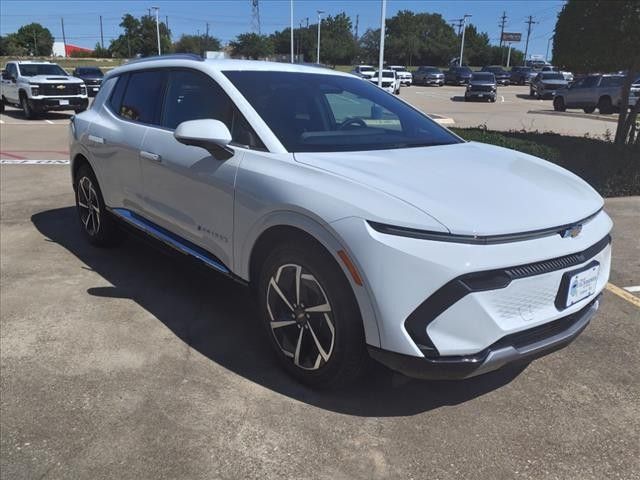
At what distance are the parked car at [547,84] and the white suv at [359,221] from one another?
36.9 m

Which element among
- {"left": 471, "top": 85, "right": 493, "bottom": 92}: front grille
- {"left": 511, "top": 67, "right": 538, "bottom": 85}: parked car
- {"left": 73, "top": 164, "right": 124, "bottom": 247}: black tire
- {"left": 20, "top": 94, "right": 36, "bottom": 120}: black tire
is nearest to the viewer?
{"left": 73, "top": 164, "right": 124, "bottom": 247}: black tire

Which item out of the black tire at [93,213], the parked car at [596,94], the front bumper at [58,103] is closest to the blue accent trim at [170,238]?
the black tire at [93,213]

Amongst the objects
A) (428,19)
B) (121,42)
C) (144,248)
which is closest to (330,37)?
(428,19)

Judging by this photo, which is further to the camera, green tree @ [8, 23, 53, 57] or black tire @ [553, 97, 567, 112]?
green tree @ [8, 23, 53, 57]

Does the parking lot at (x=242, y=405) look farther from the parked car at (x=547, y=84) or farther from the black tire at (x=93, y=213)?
the parked car at (x=547, y=84)

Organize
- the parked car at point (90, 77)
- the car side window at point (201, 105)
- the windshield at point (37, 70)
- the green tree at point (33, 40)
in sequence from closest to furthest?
the car side window at point (201, 105), the windshield at point (37, 70), the parked car at point (90, 77), the green tree at point (33, 40)

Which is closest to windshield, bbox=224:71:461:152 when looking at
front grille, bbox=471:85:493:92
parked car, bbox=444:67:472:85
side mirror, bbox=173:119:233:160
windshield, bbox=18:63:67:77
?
side mirror, bbox=173:119:233:160

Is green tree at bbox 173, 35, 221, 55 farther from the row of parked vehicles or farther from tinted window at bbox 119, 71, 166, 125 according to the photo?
tinted window at bbox 119, 71, 166, 125

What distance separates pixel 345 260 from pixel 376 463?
916mm

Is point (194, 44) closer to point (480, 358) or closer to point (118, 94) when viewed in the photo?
point (118, 94)

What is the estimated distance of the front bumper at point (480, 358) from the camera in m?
2.47

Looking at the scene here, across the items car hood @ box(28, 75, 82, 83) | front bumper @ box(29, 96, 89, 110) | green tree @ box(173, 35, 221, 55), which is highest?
green tree @ box(173, 35, 221, 55)

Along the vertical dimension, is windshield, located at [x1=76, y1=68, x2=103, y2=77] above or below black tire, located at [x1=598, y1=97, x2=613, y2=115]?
above

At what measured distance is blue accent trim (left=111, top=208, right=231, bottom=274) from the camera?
3.60 m
